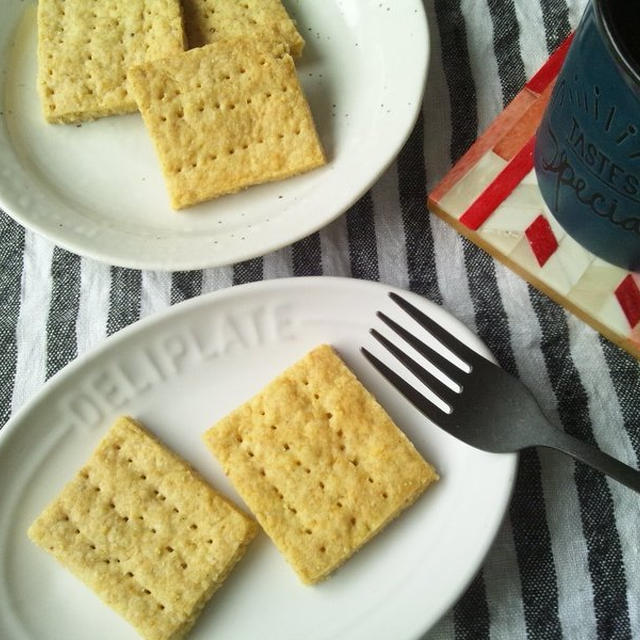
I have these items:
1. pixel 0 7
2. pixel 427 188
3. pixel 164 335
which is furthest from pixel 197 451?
pixel 0 7

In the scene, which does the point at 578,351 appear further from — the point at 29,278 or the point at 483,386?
the point at 29,278

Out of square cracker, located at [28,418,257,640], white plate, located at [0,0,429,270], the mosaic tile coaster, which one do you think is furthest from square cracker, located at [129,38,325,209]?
square cracker, located at [28,418,257,640]

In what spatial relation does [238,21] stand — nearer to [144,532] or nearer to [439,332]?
[439,332]

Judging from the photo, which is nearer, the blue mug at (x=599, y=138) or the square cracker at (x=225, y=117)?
the blue mug at (x=599, y=138)

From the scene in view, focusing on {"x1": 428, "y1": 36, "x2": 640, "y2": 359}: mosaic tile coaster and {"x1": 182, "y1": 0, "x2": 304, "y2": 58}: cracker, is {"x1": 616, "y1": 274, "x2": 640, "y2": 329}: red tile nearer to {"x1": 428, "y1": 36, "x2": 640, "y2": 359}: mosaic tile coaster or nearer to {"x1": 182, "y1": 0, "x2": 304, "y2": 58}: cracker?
{"x1": 428, "y1": 36, "x2": 640, "y2": 359}: mosaic tile coaster

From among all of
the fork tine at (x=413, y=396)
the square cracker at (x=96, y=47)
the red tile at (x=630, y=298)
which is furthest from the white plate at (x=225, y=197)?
the red tile at (x=630, y=298)

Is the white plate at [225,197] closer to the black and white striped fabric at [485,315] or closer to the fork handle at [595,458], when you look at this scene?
the black and white striped fabric at [485,315]

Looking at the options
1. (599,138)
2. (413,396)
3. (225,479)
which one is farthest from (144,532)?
(599,138)

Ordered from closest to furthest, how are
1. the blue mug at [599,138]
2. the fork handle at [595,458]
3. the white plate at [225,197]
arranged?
1. the blue mug at [599,138]
2. the fork handle at [595,458]
3. the white plate at [225,197]
